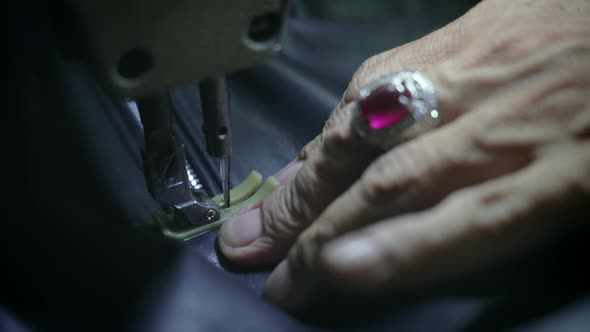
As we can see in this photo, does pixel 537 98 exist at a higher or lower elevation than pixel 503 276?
higher

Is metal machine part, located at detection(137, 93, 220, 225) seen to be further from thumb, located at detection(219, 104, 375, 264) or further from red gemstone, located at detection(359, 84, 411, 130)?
red gemstone, located at detection(359, 84, 411, 130)

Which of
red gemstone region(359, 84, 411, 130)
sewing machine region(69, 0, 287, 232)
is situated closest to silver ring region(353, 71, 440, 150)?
red gemstone region(359, 84, 411, 130)

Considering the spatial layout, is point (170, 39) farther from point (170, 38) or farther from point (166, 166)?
point (166, 166)

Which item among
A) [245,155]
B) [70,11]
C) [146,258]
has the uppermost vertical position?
[70,11]

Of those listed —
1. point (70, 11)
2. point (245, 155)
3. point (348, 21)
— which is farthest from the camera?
point (348, 21)

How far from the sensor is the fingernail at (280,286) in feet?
1.77

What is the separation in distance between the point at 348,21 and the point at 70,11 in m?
1.05

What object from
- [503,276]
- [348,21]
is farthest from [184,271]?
[348,21]

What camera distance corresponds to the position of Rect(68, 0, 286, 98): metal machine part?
0.37 meters

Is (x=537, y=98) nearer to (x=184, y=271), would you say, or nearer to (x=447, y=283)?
(x=447, y=283)

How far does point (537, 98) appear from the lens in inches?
18.8

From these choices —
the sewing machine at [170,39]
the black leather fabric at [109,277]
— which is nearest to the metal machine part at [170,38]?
the sewing machine at [170,39]

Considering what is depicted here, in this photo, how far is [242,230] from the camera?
2.05ft

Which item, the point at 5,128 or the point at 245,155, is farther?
the point at 245,155
